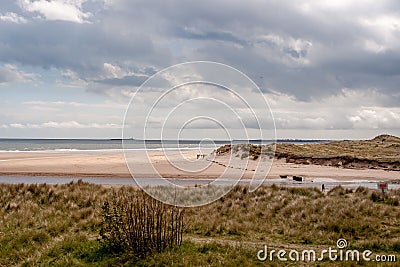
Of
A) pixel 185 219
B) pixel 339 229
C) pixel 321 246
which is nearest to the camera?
pixel 321 246

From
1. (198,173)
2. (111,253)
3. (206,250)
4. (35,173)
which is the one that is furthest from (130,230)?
(35,173)

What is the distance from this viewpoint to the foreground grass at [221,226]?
10.5m

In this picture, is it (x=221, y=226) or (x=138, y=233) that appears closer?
(x=138, y=233)

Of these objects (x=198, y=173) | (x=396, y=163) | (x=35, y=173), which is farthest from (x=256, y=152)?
(x=35, y=173)

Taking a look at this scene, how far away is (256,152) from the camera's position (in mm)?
45844

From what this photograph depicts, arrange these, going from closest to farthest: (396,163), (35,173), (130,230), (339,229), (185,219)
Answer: (130,230) → (339,229) → (185,219) → (35,173) → (396,163)

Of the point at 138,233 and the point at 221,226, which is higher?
the point at 138,233

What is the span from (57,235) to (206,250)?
15.9ft

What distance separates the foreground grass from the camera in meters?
10.5

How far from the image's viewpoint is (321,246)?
452 inches

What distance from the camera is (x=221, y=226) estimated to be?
1335cm

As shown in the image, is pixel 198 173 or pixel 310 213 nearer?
pixel 310 213

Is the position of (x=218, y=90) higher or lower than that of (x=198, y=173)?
higher

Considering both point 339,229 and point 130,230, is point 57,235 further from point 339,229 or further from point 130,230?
point 339,229
